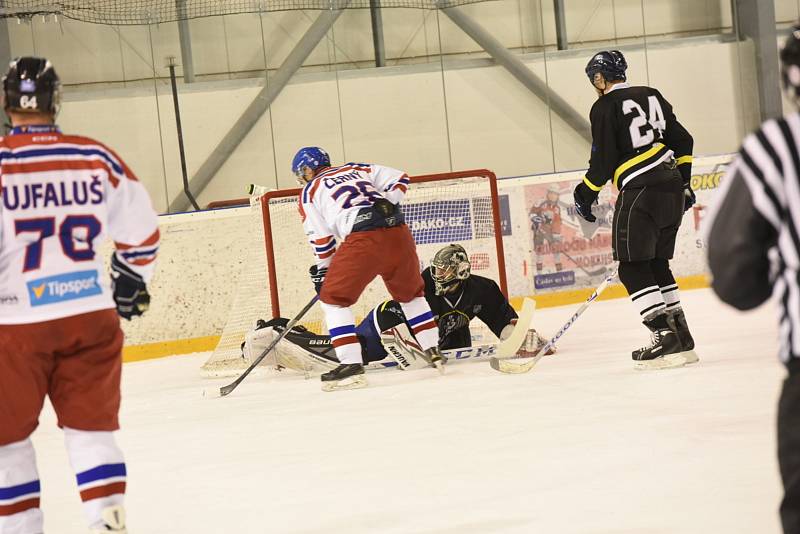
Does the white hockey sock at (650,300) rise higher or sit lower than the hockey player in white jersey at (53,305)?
lower

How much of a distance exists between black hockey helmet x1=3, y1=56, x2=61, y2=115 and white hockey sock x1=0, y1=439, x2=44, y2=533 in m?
0.65

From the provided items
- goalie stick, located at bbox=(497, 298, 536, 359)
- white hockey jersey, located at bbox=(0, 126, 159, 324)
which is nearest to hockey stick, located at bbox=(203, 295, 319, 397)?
goalie stick, located at bbox=(497, 298, 536, 359)

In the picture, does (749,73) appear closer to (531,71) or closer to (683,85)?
(683,85)

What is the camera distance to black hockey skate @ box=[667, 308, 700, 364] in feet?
14.6

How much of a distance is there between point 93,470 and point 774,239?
135 centimetres

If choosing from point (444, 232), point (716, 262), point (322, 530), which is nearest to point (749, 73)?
point (444, 232)

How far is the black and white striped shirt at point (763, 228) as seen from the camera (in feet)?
4.43

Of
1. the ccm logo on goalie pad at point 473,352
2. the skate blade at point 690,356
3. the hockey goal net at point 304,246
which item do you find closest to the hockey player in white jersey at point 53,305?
the skate blade at point 690,356

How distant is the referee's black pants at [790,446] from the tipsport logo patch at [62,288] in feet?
4.27

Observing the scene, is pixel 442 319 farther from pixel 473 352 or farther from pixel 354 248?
pixel 354 248

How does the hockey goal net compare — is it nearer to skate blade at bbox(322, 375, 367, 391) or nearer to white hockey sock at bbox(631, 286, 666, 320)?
skate blade at bbox(322, 375, 367, 391)

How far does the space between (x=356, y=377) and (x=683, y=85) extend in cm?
579

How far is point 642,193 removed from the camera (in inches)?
174

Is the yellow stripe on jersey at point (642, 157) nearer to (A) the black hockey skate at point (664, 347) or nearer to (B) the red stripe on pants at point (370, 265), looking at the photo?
(A) the black hockey skate at point (664, 347)
